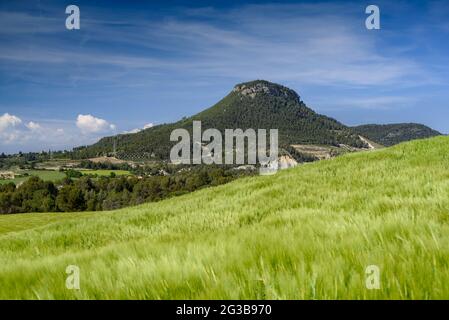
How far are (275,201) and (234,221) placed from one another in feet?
7.74

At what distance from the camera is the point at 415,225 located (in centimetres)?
388

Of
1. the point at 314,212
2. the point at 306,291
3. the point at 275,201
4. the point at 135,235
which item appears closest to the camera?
the point at 306,291

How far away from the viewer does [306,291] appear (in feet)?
8.21

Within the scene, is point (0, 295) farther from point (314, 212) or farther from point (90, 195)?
point (90, 195)

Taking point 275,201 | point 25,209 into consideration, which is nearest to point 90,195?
point 25,209

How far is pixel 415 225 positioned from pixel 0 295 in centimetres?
354

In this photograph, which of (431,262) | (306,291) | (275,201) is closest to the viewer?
(306,291)

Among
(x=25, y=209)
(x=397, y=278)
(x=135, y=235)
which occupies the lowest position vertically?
(x=25, y=209)
